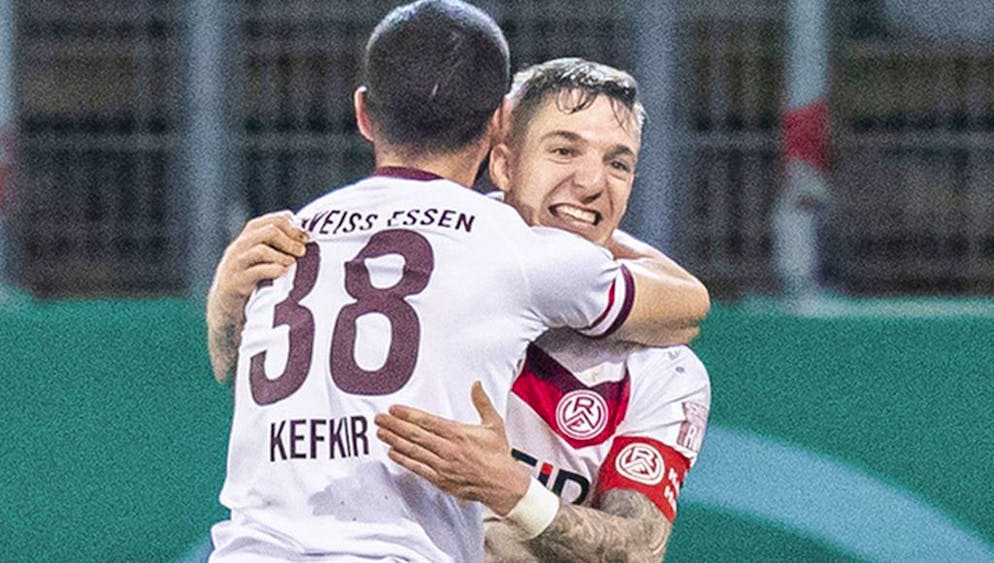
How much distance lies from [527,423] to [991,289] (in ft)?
8.47

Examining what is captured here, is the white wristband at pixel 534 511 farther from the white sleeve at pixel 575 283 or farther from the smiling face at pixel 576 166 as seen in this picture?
the smiling face at pixel 576 166

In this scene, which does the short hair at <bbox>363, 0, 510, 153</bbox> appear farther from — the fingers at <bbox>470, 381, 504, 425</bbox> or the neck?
the fingers at <bbox>470, 381, 504, 425</bbox>

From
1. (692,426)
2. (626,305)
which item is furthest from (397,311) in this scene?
(692,426)

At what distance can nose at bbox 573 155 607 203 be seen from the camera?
3834 mm

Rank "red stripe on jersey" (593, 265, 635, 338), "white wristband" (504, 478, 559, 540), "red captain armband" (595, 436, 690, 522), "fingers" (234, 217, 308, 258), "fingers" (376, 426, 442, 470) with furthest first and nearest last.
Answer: "red captain armband" (595, 436, 690, 522)
"red stripe on jersey" (593, 265, 635, 338)
"fingers" (234, 217, 308, 258)
"white wristband" (504, 478, 559, 540)
"fingers" (376, 426, 442, 470)

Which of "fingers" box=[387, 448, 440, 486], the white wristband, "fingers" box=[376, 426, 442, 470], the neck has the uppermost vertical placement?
the neck

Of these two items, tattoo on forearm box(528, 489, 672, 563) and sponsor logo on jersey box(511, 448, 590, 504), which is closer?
tattoo on forearm box(528, 489, 672, 563)

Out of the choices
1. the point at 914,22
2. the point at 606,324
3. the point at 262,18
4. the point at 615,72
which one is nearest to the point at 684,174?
the point at 914,22

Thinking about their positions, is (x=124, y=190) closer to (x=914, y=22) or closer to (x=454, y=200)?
(x=914, y=22)

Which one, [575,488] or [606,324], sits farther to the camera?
[575,488]

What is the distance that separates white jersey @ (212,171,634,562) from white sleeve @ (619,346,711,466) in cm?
43

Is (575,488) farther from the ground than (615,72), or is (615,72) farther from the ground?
(615,72)

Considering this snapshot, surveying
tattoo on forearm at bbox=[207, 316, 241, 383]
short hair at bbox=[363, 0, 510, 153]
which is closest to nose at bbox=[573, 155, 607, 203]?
short hair at bbox=[363, 0, 510, 153]

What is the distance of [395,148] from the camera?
139 inches
